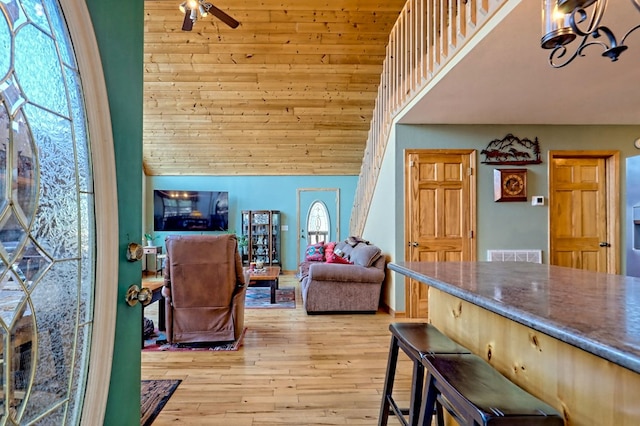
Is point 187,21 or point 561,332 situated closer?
point 561,332

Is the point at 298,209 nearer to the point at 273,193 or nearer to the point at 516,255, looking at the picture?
the point at 273,193

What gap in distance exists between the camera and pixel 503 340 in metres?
1.34

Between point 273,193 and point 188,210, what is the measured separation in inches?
75.1

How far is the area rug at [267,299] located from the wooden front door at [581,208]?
3.42 meters

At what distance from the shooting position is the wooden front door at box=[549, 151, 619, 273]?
397 cm

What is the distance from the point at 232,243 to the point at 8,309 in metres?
2.39

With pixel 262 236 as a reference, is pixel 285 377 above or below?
below

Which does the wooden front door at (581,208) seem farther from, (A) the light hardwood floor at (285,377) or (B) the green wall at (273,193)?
(B) the green wall at (273,193)

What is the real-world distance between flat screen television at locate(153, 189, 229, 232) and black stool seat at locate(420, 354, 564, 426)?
263 inches

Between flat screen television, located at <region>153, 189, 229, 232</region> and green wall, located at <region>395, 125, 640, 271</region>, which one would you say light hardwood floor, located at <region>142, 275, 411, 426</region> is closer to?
green wall, located at <region>395, 125, 640, 271</region>

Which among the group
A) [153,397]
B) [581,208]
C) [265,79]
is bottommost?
[153,397]

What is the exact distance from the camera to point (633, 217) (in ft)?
9.75

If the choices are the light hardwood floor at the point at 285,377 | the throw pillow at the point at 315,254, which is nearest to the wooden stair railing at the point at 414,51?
the throw pillow at the point at 315,254

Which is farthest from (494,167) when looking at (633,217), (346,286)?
(346,286)
